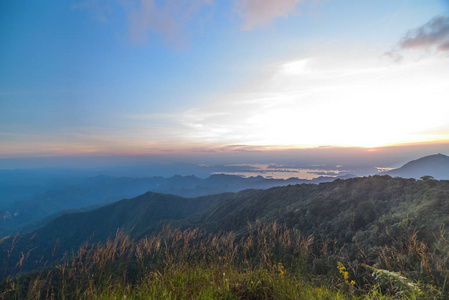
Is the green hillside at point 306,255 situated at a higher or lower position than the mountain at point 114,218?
higher

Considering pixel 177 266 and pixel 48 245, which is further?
pixel 48 245

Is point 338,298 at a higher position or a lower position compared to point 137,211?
higher

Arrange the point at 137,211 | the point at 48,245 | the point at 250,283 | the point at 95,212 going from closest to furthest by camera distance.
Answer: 1. the point at 250,283
2. the point at 48,245
3. the point at 137,211
4. the point at 95,212

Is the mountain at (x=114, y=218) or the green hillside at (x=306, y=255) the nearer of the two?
the green hillside at (x=306, y=255)

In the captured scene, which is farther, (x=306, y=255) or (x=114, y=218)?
(x=114, y=218)

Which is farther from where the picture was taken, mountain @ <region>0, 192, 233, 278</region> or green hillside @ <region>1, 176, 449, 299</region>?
mountain @ <region>0, 192, 233, 278</region>

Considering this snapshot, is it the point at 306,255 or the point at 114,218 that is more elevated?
the point at 306,255

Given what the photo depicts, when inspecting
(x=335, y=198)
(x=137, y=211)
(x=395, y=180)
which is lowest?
(x=137, y=211)

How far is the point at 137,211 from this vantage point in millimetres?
155625

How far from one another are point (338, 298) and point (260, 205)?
1903 inches

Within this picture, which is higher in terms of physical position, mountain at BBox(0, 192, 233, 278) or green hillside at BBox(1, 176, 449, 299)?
green hillside at BBox(1, 176, 449, 299)

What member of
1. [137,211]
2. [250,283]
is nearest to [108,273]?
[250,283]

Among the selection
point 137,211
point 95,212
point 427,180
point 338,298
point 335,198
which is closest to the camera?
point 338,298

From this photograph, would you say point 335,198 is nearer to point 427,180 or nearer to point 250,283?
point 427,180
